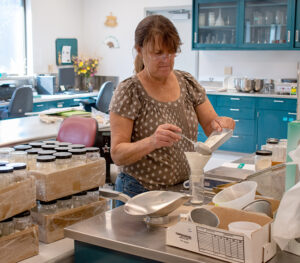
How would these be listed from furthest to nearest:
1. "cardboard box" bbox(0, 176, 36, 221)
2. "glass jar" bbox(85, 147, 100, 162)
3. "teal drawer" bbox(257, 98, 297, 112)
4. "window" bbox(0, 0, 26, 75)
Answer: "window" bbox(0, 0, 26, 75)
"teal drawer" bbox(257, 98, 297, 112)
"glass jar" bbox(85, 147, 100, 162)
"cardboard box" bbox(0, 176, 36, 221)

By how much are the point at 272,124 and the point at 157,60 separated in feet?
14.8

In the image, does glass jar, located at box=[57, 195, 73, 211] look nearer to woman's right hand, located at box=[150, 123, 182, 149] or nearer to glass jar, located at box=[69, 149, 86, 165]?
glass jar, located at box=[69, 149, 86, 165]

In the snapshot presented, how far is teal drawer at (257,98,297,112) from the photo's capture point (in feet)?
19.5

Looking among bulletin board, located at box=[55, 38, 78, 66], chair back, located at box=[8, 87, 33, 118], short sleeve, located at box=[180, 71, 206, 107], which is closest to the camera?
short sleeve, located at box=[180, 71, 206, 107]

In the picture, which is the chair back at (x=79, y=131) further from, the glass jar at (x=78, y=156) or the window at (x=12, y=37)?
the window at (x=12, y=37)

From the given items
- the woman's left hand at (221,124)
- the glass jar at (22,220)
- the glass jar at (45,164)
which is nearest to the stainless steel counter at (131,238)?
the glass jar at (22,220)

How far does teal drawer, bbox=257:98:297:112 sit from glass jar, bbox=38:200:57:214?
481 centimetres

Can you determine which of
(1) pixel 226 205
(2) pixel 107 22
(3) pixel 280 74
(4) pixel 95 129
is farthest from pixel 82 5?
(1) pixel 226 205

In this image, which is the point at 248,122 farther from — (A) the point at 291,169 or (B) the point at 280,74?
(A) the point at 291,169

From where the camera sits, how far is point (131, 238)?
1419 mm

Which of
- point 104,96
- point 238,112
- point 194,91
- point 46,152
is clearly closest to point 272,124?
point 238,112

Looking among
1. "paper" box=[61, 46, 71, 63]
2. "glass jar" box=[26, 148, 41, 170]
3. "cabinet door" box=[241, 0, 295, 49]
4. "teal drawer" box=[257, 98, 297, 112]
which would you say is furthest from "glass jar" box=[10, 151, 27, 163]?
"paper" box=[61, 46, 71, 63]

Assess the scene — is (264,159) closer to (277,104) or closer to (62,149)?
(62,149)

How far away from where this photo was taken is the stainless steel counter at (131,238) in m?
1.30
